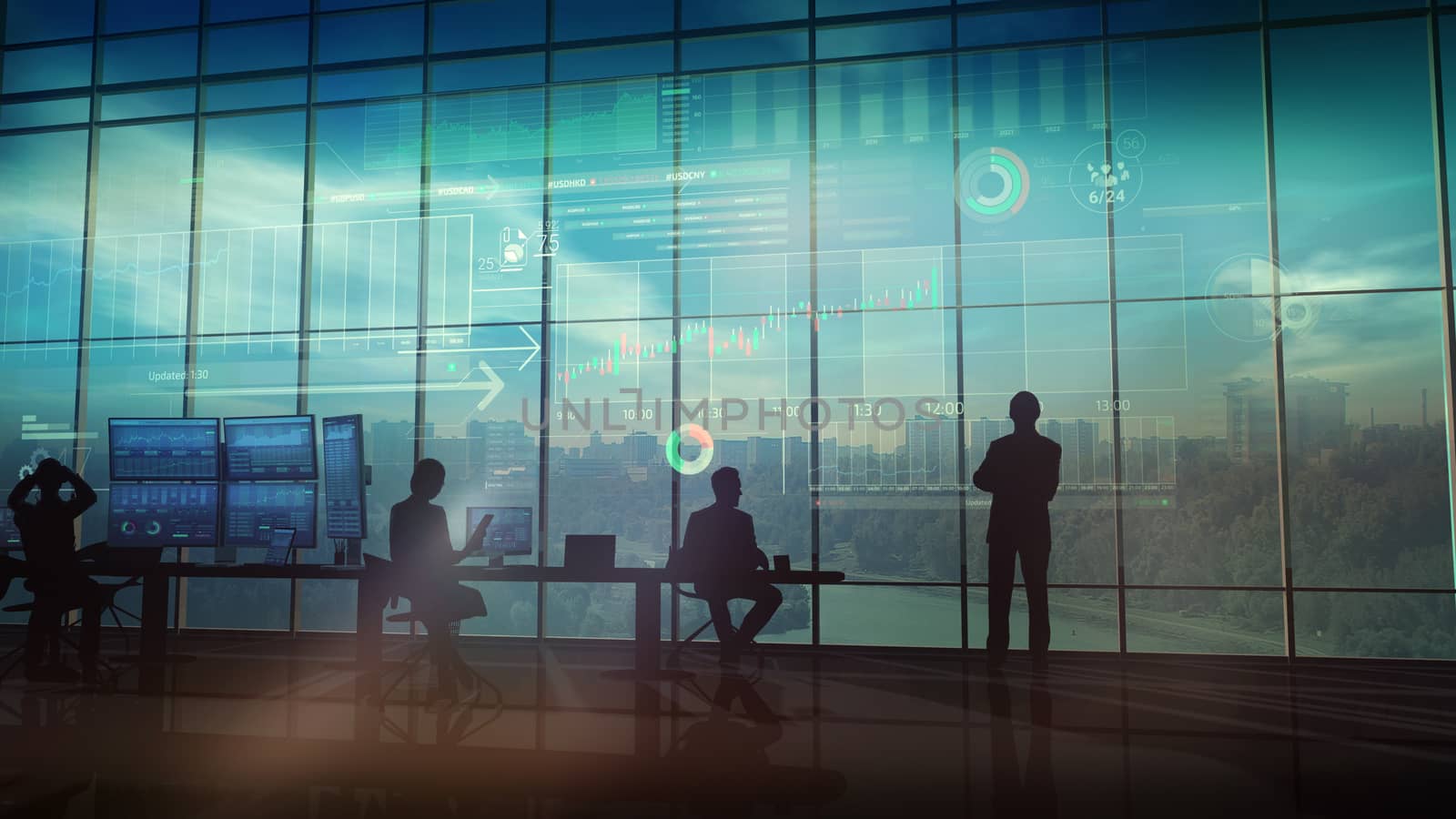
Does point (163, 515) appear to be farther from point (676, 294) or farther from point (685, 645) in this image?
point (676, 294)

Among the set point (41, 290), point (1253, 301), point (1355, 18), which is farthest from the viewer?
point (41, 290)

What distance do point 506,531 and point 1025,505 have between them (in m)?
3.25

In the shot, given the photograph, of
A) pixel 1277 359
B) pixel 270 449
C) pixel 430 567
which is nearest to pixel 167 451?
pixel 270 449

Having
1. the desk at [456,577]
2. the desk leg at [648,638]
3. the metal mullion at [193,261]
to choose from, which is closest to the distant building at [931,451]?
the desk at [456,577]

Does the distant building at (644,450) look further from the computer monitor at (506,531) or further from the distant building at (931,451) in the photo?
the distant building at (931,451)

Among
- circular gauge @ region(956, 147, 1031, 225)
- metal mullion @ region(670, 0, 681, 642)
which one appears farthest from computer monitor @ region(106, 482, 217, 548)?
circular gauge @ region(956, 147, 1031, 225)

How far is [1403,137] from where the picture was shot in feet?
22.6

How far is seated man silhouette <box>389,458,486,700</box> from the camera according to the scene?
4.73m

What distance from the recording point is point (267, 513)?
6039 mm

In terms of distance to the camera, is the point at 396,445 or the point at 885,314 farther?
the point at 396,445

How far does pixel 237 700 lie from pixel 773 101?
5857mm

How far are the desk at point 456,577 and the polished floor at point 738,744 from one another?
0.87ft

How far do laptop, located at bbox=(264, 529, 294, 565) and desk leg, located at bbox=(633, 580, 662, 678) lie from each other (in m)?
2.41

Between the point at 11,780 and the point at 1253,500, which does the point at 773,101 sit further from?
the point at 1253,500
